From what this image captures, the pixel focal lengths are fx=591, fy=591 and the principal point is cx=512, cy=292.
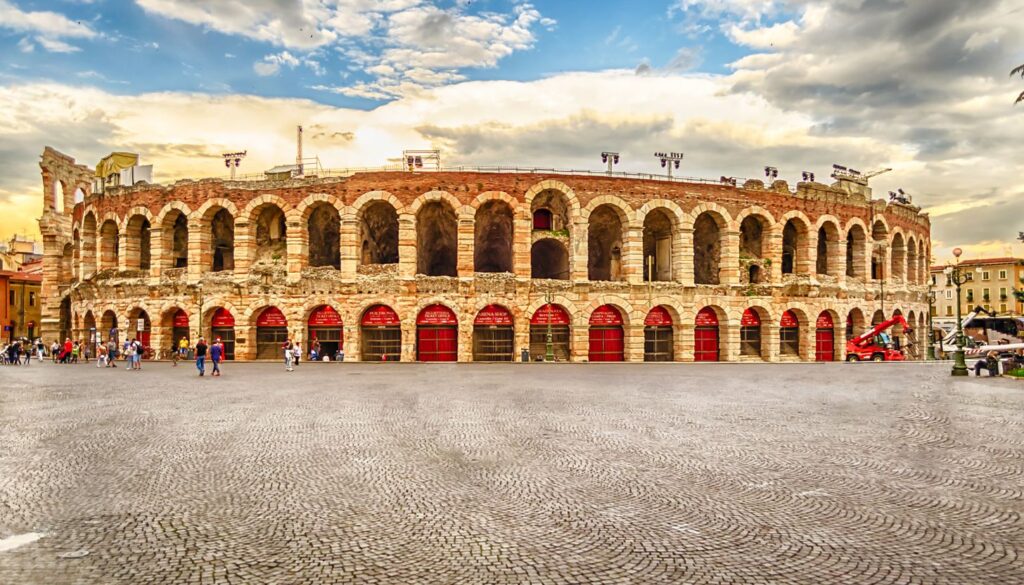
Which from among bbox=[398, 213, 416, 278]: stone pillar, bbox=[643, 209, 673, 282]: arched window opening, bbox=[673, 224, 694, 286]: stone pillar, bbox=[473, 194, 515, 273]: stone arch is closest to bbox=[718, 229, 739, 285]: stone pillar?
bbox=[673, 224, 694, 286]: stone pillar

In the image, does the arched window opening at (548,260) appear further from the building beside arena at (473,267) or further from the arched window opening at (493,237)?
the arched window opening at (493,237)

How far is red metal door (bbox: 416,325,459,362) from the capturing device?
32.1 metres

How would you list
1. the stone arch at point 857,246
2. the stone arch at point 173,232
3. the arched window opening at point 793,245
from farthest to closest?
the stone arch at point 857,246 < the arched window opening at point 793,245 < the stone arch at point 173,232

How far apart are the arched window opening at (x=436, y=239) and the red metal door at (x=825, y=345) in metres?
23.1

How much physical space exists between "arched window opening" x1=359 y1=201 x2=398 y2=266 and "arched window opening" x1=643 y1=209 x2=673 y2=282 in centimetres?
1531

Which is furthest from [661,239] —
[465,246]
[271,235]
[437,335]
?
[271,235]

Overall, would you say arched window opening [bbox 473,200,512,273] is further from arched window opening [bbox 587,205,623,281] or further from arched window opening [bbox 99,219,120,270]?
arched window opening [bbox 99,219,120,270]

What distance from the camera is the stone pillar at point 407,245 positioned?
31656 mm

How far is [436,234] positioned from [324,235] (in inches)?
268

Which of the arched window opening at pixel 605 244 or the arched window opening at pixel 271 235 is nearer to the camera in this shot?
the arched window opening at pixel 271 235

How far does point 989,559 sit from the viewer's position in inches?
196

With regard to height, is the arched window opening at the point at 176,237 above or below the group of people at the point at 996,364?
above

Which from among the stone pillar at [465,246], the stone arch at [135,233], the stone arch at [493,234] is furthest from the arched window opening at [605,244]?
the stone arch at [135,233]

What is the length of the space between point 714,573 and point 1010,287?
88.5 metres
